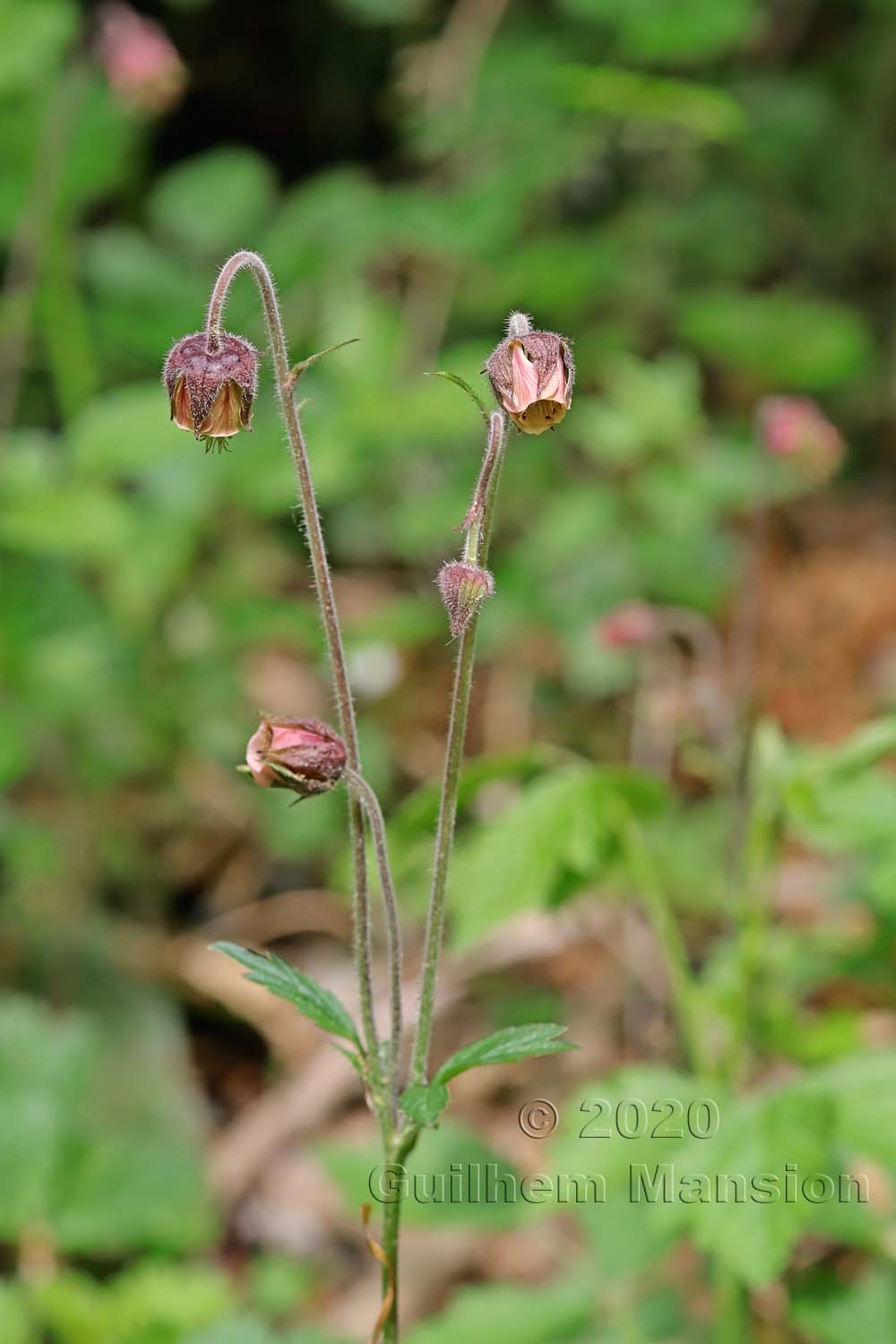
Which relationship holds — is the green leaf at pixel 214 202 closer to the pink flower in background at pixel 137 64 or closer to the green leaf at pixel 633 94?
the pink flower in background at pixel 137 64

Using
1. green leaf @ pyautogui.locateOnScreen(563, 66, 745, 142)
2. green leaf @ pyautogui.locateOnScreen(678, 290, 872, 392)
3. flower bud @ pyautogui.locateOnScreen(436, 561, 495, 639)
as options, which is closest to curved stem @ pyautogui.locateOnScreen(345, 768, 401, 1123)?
flower bud @ pyautogui.locateOnScreen(436, 561, 495, 639)

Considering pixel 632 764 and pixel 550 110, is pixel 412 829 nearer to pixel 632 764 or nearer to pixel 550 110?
pixel 632 764

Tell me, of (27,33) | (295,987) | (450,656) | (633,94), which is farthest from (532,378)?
(450,656)

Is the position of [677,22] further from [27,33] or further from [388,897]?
[388,897]

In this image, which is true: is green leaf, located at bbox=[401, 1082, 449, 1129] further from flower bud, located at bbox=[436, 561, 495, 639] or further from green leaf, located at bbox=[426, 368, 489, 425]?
green leaf, located at bbox=[426, 368, 489, 425]

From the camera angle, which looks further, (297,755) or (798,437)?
(798,437)

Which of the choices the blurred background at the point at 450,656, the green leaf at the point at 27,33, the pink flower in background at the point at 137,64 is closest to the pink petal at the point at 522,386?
the blurred background at the point at 450,656
